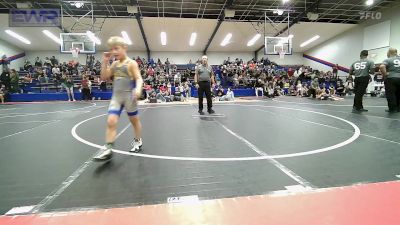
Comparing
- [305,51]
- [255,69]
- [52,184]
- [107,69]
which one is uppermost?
[305,51]

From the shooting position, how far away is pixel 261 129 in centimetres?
442

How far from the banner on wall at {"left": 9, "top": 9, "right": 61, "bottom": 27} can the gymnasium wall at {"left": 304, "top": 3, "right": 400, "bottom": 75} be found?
69.1 ft

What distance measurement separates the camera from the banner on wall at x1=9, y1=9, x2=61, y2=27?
1582 centimetres

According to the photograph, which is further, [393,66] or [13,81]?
[13,81]

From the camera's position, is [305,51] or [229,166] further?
[305,51]

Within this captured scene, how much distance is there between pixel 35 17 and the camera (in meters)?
16.1

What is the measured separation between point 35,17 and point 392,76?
1833 cm

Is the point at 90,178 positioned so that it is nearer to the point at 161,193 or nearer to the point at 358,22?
the point at 161,193

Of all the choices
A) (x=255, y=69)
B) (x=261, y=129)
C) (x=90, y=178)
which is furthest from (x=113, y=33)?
(x=90, y=178)

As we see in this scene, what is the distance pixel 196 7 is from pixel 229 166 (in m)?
16.0

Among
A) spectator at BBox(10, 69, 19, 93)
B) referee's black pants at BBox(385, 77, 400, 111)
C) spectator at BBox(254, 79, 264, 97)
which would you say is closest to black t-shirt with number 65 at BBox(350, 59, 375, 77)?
referee's black pants at BBox(385, 77, 400, 111)

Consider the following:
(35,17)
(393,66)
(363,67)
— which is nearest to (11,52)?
(35,17)

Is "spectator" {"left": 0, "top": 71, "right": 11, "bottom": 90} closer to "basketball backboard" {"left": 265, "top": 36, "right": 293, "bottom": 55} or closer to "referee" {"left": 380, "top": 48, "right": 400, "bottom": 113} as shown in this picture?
"basketball backboard" {"left": 265, "top": 36, "right": 293, "bottom": 55}

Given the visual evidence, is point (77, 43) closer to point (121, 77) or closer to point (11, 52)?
point (11, 52)
